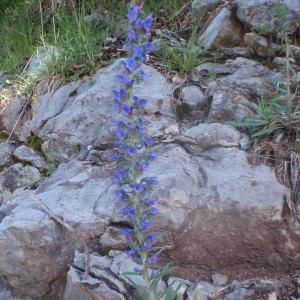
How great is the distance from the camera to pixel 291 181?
2766mm

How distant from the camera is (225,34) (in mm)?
4152

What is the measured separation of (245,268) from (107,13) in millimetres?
3632

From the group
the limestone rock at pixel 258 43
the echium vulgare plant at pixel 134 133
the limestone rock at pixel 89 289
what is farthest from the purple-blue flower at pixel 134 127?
the limestone rock at pixel 258 43

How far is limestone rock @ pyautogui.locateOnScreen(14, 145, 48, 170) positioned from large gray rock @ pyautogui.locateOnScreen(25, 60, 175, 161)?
0.11 m

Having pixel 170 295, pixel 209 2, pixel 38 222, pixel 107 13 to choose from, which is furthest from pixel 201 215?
pixel 107 13

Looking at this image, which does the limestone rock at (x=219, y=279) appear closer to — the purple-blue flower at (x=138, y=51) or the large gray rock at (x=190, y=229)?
the large gray rock at (x=190, y=229)

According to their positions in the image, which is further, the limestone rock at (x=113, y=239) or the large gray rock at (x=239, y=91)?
the large gray rock at (x=239, y=91)

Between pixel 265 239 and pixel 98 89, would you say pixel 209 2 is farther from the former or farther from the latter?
pixel 265 239

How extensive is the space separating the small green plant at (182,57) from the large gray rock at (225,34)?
0.20 meters

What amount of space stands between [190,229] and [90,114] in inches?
57.4

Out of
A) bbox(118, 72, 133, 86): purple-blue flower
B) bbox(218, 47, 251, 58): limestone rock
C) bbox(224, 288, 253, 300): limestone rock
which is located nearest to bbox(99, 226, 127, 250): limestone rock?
bbox(224, 288, 253, 300): limestone rock

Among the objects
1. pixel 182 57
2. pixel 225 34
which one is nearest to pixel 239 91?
pixel 182 57

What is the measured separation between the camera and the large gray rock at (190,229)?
267 cm

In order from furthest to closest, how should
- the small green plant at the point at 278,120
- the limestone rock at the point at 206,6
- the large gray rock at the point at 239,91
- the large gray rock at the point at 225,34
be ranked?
the limestone rock at the point at 206,6
the large gray rock at the point at 225,34
the large gray rock at the point at 239,91
the small green plant at the point at 278,120
